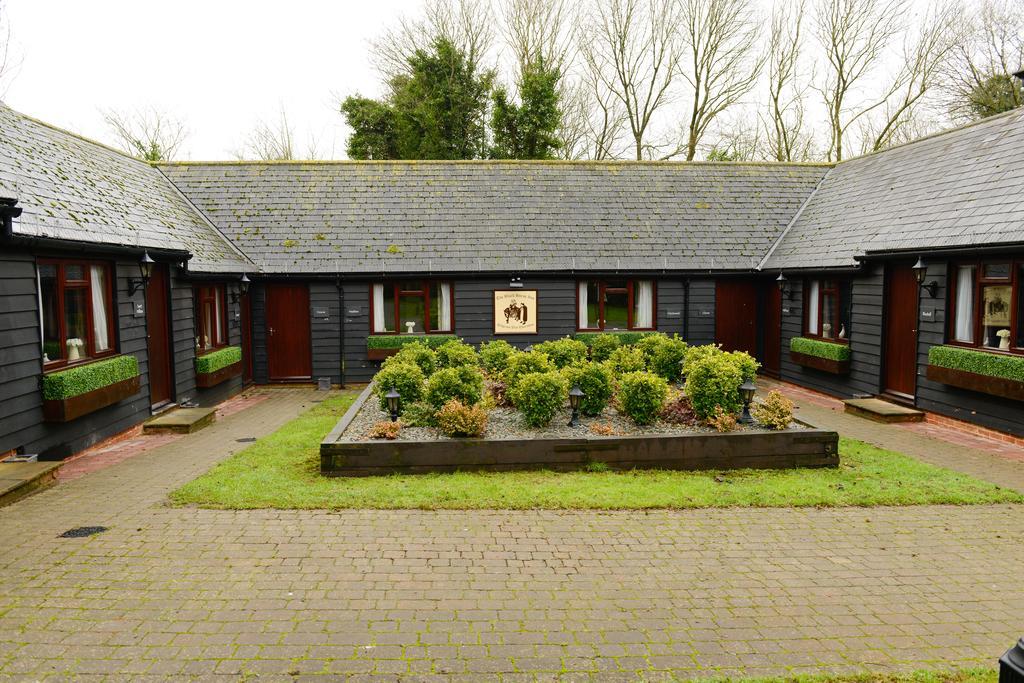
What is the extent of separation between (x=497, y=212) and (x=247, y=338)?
748 centimetres

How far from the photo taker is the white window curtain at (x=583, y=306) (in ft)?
57.3

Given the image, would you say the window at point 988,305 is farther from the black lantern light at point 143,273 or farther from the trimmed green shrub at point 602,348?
the black lantern light at point 143,273

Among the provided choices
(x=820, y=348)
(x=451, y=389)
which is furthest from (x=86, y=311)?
(x=820, y=348)

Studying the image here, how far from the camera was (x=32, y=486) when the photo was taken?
25.3ft

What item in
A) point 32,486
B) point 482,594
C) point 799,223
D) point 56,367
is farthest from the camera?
point 799,223

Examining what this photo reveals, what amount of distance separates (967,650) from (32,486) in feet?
30.8

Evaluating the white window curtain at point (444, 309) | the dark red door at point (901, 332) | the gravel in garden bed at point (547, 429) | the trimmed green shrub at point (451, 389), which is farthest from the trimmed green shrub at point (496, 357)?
the dark red door at point (901, 332)

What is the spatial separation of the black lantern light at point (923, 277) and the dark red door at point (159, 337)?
46.2 ft

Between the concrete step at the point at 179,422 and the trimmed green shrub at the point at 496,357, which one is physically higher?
the trimmed green shrub at the point at 496,357

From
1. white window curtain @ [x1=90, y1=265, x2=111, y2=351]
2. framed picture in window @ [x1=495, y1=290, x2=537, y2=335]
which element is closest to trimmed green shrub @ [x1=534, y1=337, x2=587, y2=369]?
framed picture in window @ [x1=495, y1=290, x2=537, y2=335]

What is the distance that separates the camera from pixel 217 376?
14.0m

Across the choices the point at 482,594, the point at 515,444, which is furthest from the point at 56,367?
the point at 482,594

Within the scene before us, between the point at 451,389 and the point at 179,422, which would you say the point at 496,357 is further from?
the point at 179,422

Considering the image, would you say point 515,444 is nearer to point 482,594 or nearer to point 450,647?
point 482,594
